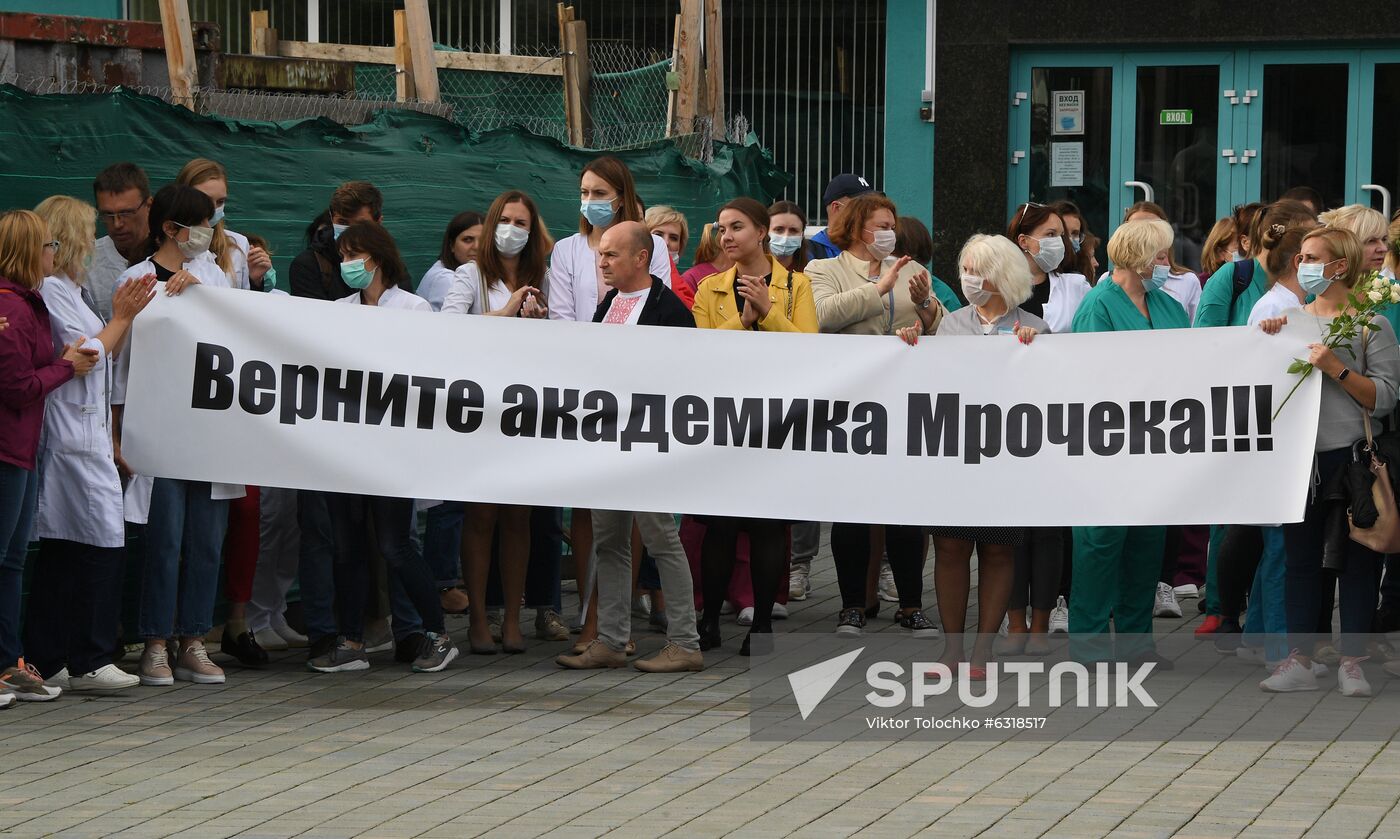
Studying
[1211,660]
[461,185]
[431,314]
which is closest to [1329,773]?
[1211,660]

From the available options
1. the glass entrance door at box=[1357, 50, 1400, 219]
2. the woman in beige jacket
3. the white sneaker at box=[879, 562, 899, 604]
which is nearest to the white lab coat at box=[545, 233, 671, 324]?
the woman in beige jacket

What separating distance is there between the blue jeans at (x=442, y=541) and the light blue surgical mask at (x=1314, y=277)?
3883mm

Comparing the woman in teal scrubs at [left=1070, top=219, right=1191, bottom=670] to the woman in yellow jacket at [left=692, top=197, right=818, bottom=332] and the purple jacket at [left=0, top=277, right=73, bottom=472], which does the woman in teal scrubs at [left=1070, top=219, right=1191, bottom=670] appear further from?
the purple jacket at [left=0, top=277, right=73, bottom=472]

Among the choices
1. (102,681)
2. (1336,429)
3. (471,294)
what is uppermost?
(471,294)

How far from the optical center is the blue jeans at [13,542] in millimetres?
7242

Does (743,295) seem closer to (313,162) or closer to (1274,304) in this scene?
(1274,304)

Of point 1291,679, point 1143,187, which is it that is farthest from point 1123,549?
point 1143,187

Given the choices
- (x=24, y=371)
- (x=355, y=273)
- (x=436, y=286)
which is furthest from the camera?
(x=436, y=286)

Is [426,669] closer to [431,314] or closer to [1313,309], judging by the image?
[431,314]

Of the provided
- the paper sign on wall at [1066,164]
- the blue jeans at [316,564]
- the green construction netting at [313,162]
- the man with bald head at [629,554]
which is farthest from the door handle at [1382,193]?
the blue jeans at [316,564]

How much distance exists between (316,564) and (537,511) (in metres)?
1.17

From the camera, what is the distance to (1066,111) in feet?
54.2

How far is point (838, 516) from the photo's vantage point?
317 inches

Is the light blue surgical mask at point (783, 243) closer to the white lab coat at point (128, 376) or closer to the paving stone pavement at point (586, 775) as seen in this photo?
the paving stone pavement at point (586, 775)
